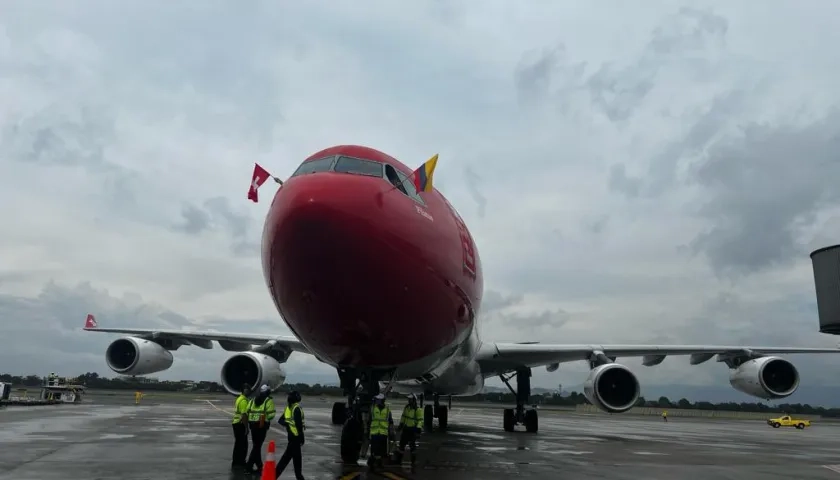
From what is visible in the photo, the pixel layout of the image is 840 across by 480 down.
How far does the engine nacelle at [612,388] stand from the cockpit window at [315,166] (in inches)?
419

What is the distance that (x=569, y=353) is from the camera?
19.2 metres

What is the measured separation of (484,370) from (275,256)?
13.1 m

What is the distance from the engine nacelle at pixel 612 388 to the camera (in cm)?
1678

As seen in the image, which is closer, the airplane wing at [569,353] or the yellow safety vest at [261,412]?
the yellow safety vest at [261,412]

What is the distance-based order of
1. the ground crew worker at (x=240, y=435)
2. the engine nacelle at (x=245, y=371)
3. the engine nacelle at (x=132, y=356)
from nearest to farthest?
1. the ground crew worker at (x=240, y=435)
2. the engine nacelle at (x=245, y=371)
3. the engine nacelle at (x=132, y=356)

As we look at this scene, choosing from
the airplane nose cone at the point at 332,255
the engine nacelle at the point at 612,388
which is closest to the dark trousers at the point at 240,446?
the airplane nose cone at the point at 332,255

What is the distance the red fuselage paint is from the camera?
26.3 feet

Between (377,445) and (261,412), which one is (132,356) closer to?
(261,412)

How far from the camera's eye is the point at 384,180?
29.7 feet

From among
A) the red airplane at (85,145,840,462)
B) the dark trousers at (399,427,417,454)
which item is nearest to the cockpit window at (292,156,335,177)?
the red airplane at (85,145,840,462)

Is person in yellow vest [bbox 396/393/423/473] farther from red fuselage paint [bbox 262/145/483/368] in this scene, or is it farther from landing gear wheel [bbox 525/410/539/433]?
landing gear wheel [bbox 525/410/539/433]

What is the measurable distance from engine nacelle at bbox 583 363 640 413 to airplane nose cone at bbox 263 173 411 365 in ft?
30.6

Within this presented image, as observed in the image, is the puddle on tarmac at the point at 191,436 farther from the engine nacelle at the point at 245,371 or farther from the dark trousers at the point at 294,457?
the dark trousers at the point at 294,457

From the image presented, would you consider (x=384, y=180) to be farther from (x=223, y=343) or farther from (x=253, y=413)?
(x=223, y=343)
